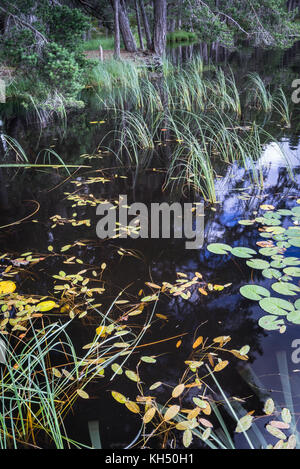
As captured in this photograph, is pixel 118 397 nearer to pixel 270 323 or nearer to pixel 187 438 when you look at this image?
pixel 187 438

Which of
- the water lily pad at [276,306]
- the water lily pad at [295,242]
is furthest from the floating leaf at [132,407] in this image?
the water lily pad at [295,242]

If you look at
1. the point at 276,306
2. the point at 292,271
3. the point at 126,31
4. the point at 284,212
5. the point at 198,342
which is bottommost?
the point at 198,342

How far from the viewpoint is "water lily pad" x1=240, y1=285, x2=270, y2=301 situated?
6.91ft

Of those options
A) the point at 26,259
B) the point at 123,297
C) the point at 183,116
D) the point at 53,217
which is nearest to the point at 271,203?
the point at 123,297

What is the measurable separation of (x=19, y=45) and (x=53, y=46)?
539mm

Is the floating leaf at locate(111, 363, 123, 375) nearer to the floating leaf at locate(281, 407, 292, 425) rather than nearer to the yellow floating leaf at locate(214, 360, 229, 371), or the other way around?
the yellow floating leaf at locate(214, 360, 229, 371)

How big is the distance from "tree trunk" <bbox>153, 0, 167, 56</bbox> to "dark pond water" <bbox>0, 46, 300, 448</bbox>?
9685 millimetres

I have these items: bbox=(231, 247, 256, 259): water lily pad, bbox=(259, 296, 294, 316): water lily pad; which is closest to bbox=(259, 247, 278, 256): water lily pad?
bbox=(231, 247, 256, 259): water lily pad

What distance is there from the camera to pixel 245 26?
926 cm

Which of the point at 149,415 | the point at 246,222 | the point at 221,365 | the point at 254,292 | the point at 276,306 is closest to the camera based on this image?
the point at 149,415

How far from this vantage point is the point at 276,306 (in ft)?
6.59

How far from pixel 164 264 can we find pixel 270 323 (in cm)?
88

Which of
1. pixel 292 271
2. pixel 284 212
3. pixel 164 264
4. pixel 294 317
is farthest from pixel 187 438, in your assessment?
pixel 284 212

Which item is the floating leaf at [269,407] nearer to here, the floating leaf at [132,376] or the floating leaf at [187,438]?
the floating leaf at [187,438]
